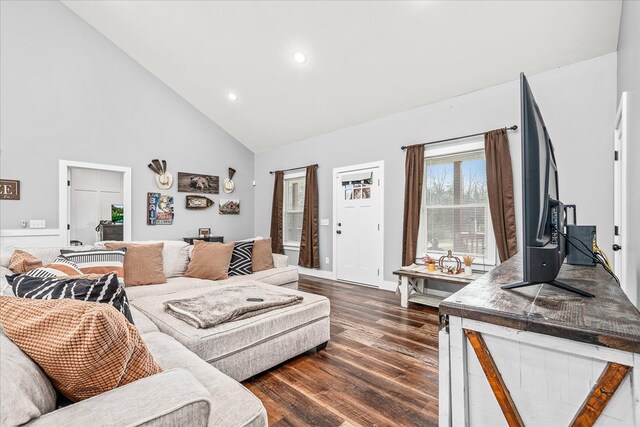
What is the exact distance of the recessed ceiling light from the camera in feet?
12.6

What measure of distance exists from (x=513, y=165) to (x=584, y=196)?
705 millimetres

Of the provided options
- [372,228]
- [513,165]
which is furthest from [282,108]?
[513,165]

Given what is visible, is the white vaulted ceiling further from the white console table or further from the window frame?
the white console table

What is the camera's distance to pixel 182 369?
3.20 feet

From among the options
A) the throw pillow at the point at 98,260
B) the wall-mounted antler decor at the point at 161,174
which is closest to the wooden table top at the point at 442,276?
the throw pillow at the point at 98,260

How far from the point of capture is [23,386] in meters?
0.71

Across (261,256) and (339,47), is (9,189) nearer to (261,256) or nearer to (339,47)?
(261,256)

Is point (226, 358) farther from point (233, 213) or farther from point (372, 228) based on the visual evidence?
point (233, 213)

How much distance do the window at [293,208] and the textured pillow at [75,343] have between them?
5.06 metres

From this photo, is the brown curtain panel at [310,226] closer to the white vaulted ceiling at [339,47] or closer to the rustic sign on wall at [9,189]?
the white vaulted ceiling at [339,47]

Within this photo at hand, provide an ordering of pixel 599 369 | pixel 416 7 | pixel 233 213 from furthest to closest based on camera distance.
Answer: pixel 233 213 < pixel 416 7 < pixel 599 369

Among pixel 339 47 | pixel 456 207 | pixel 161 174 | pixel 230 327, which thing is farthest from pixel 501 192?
pixel 161 174

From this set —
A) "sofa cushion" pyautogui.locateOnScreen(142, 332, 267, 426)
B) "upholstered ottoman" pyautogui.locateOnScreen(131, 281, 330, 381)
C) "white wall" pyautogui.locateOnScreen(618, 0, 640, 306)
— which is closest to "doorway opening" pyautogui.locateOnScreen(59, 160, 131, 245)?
"upholstered ottoman" pyautogui.locateOnScreen(131, 281, 330, 381)

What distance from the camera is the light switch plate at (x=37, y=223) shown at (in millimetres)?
4117
